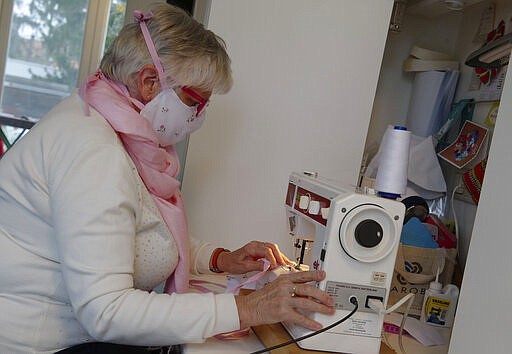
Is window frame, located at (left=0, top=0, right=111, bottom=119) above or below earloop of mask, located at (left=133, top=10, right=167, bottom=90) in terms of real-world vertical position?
above

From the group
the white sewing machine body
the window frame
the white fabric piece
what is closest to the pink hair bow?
the white sewing machine body

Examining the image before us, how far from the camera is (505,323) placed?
814mm

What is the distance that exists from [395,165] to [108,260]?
0.55m

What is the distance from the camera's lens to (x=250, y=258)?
1323 millimetres

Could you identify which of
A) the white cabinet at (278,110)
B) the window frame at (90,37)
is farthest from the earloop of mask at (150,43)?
the window frame at (90,37)

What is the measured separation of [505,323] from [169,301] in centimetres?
55

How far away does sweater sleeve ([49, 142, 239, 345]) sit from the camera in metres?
0.88

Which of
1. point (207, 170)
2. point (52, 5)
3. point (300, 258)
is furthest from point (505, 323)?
point (52, 5)

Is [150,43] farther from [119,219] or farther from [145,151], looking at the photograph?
[119,219]

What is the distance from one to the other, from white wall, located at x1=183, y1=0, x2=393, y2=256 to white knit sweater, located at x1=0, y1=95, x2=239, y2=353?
43cm

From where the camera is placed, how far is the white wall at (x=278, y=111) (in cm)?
146

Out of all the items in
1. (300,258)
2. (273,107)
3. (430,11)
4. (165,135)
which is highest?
(430,11)

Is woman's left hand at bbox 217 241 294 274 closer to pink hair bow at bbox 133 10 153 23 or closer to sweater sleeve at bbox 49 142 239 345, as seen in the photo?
sweater sleeve at bbox 49 142 239 345

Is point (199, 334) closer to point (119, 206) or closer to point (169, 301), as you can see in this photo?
point (169, 301)
